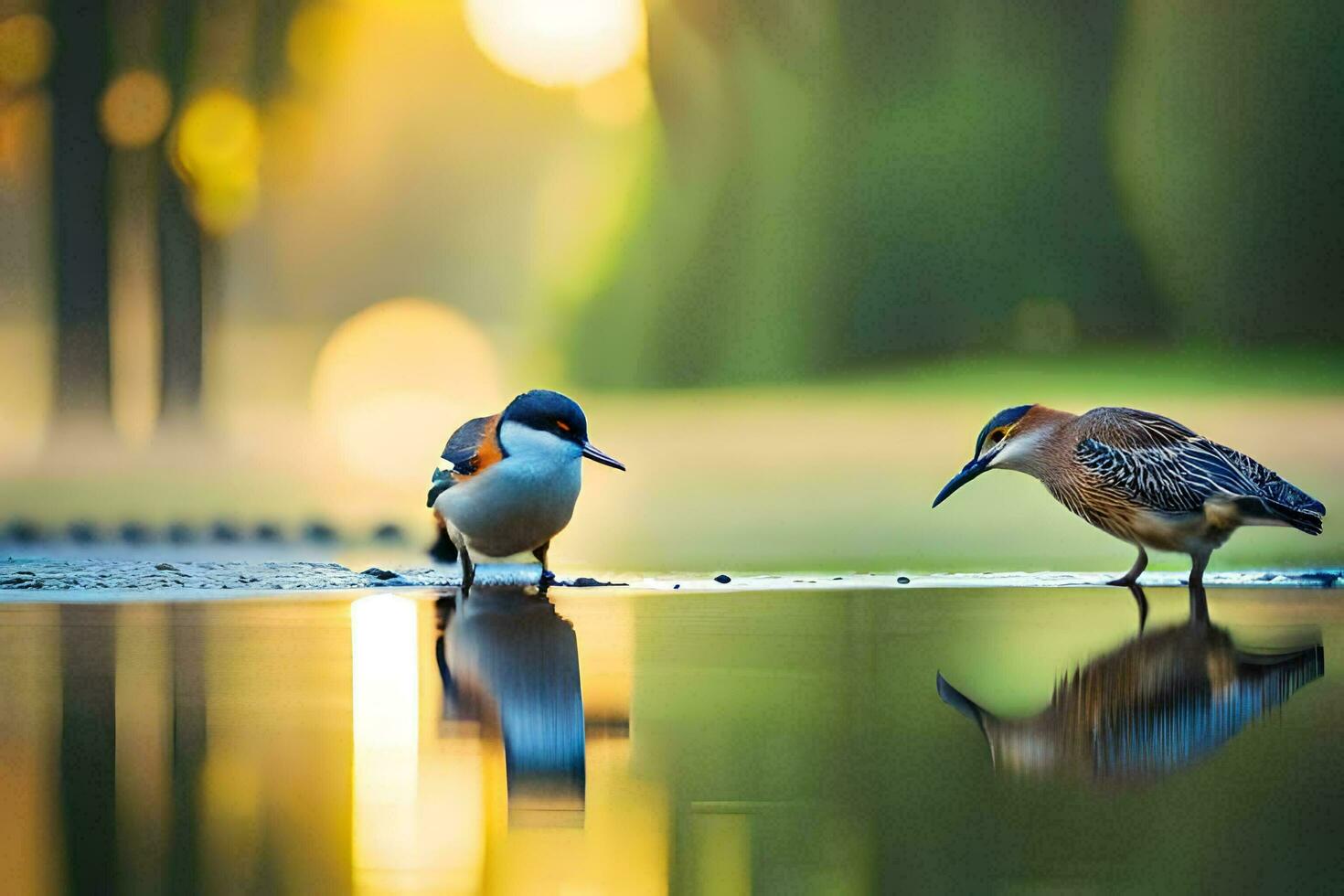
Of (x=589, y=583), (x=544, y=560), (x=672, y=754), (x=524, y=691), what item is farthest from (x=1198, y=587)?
(x=672, y=754)

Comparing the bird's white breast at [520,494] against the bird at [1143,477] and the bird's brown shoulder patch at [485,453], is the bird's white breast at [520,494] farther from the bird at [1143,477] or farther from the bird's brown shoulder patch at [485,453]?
the bird at [1143,477]

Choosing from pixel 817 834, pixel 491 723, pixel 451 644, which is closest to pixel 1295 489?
pixel 451 644

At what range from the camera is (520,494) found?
589 centimetres

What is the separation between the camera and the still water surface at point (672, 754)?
2244mm

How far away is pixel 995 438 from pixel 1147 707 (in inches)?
129

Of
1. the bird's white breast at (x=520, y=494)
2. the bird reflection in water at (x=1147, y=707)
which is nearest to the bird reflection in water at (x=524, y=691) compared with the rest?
the bird's white breast at (x=520, y=494)

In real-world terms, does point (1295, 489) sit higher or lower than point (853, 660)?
higher

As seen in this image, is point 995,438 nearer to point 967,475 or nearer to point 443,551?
point 967,475

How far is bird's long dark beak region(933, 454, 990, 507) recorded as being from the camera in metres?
6.70

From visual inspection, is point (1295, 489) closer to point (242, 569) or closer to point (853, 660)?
point (853, 660)

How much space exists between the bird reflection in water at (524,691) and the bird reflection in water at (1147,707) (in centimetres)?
81

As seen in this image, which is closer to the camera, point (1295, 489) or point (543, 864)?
point (543, 864)

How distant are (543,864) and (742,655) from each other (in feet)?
6.79

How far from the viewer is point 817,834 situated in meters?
2.40
